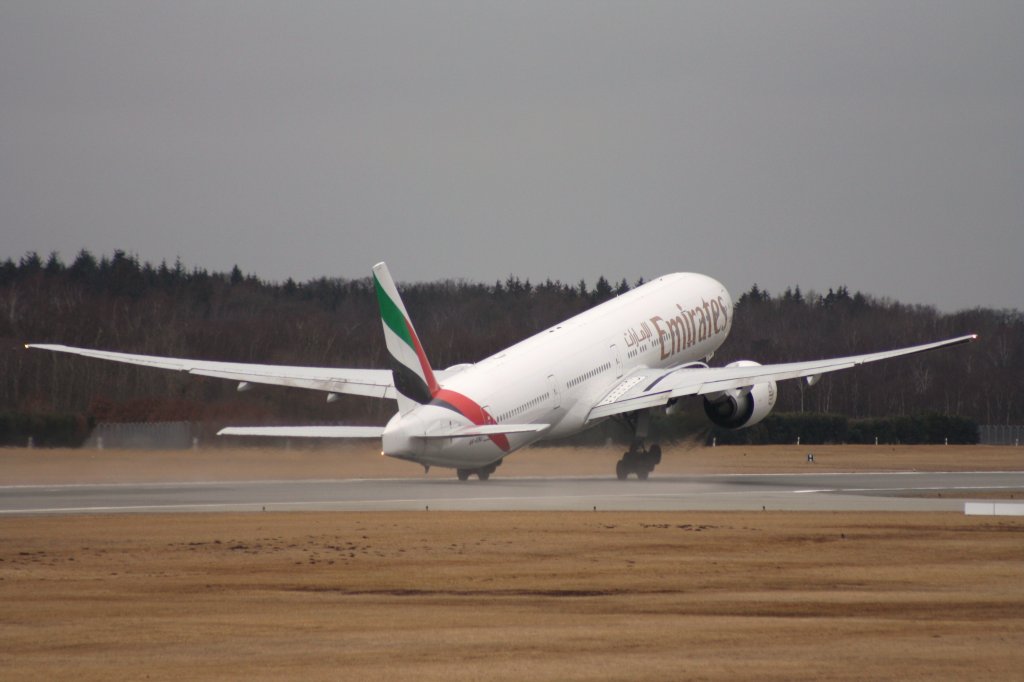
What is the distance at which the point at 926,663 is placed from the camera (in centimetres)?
1658

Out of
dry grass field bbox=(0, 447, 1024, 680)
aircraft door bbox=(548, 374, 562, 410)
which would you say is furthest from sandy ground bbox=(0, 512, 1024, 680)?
aircraft door bbox=(548, 374, 562, 410)

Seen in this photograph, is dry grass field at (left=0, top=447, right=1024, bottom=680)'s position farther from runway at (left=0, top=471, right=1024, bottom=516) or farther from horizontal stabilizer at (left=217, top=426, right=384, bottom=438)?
horizontal stabilizer at (left=217, top=426, right=384, bottom=438)

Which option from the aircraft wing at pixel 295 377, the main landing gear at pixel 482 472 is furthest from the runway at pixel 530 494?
the aircraft wing at pixel 295 377

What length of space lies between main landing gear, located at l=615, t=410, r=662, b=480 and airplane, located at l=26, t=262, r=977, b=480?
0.04 metres

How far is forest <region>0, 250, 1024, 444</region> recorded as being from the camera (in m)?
63.6

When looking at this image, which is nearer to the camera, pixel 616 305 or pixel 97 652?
pixel 97 652

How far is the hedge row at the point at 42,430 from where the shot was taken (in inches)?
2323

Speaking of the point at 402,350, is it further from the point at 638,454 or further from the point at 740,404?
the point at 740,404

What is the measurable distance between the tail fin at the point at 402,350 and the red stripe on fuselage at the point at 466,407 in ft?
0.98

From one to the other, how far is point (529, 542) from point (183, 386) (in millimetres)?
41237

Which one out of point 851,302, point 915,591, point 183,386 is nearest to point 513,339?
point 183,386

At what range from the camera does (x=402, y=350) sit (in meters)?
43.0

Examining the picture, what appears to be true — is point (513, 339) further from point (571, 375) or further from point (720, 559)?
point (720, 559)

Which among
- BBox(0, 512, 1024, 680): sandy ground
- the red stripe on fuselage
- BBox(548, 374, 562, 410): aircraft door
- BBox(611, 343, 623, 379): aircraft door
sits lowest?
BBox(0, 512, 1024, 680): sandy ground
